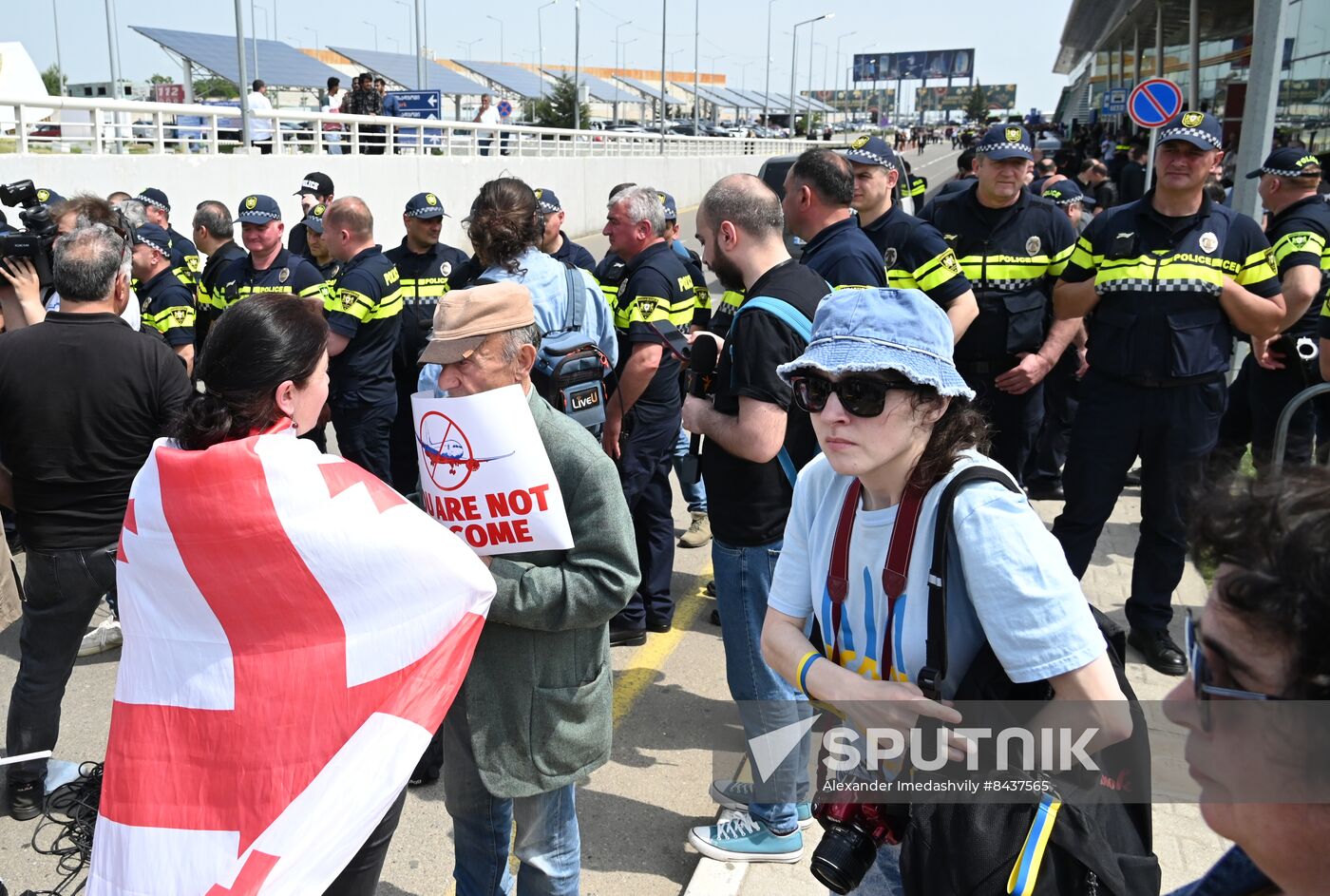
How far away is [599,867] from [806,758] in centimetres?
79

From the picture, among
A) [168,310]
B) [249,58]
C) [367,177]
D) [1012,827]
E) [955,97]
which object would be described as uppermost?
[955,97]

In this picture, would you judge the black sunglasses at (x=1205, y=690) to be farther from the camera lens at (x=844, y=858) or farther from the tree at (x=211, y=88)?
the tree at (x=211, y=88)

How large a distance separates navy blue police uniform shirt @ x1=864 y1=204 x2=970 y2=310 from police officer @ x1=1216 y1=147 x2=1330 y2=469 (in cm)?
160

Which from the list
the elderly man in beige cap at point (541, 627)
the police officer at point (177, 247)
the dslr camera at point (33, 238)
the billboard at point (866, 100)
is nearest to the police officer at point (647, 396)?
the elderly man in beige cap at point (541, 627)

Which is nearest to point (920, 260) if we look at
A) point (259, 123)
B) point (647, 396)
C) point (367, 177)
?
point (647, 396)

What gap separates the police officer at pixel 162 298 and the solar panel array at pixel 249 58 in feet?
73.0

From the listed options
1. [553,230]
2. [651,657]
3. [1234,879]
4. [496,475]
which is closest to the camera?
[1234,879]

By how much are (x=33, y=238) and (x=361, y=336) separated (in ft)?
5.69

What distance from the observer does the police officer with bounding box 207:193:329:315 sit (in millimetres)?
6535

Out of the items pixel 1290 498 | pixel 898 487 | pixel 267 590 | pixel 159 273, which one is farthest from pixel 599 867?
pixel 159 273

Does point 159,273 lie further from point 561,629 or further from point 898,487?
point 898,487

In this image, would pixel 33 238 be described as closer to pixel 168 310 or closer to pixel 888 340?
pixel 168 310

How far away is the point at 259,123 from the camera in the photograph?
62.1 feet

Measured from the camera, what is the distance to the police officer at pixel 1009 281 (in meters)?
5.81
